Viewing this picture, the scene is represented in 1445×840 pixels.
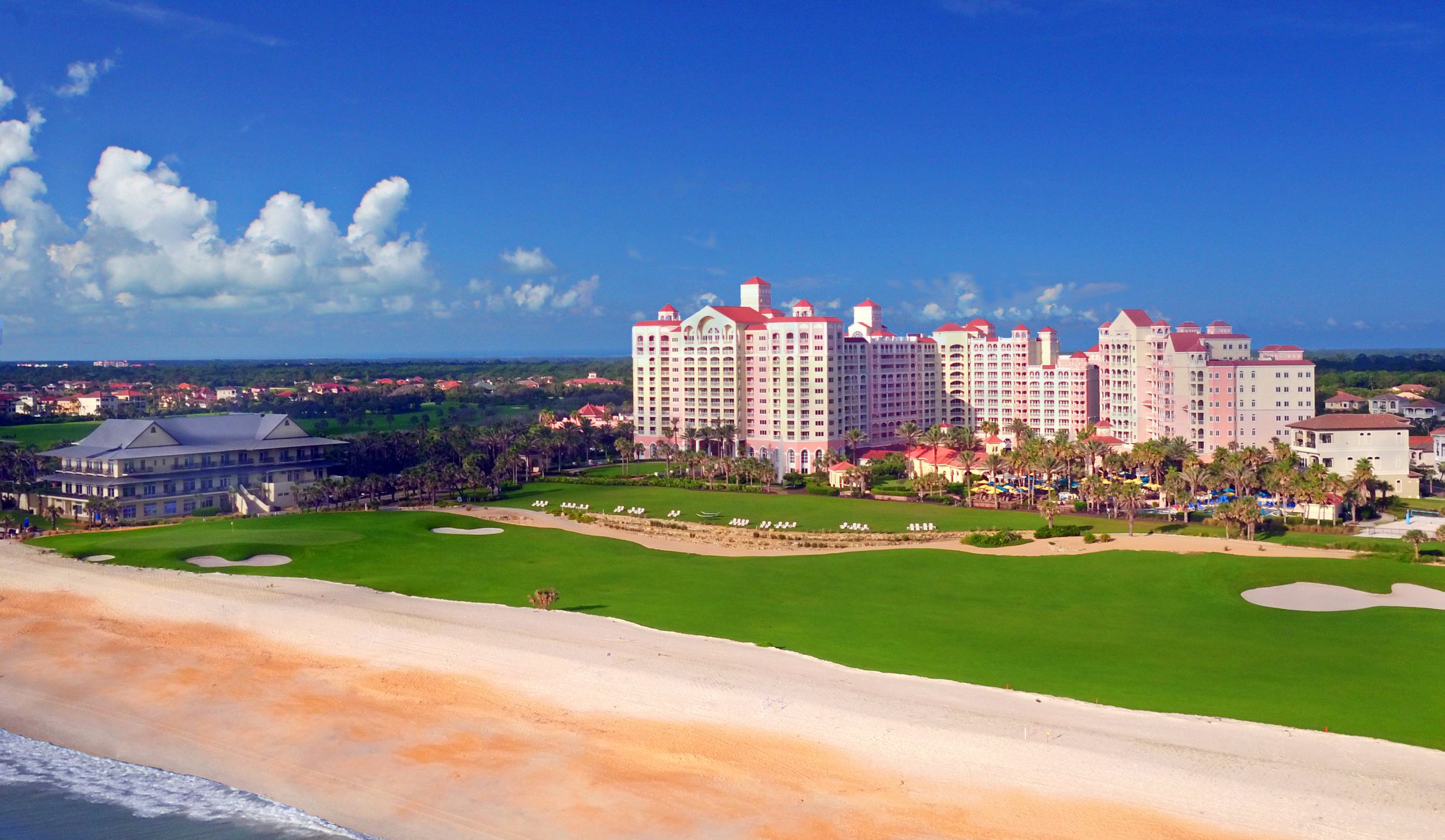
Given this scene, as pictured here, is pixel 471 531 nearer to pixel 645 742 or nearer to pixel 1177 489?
pixel 645 742

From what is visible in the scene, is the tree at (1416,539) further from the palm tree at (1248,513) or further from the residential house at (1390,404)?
the residential house at (1390,404)

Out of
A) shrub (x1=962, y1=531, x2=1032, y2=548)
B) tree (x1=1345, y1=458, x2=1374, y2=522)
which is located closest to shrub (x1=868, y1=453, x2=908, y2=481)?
shrub (x1=962, y1=531, x2=1032, y2=548)

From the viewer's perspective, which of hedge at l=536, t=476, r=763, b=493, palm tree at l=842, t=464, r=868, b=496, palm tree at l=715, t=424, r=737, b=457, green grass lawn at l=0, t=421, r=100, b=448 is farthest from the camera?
palm tree at l=715, t=424, r=737, b=457

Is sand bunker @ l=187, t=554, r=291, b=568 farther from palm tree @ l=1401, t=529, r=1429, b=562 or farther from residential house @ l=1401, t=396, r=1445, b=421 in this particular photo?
residential house @ l=1401, t=396, r=1445, b=421

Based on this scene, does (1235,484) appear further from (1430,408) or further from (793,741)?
(1430,408)

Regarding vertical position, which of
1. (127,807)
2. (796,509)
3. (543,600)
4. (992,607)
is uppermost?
(543,600)

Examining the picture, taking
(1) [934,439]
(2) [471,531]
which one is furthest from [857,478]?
(2) [471,531]
